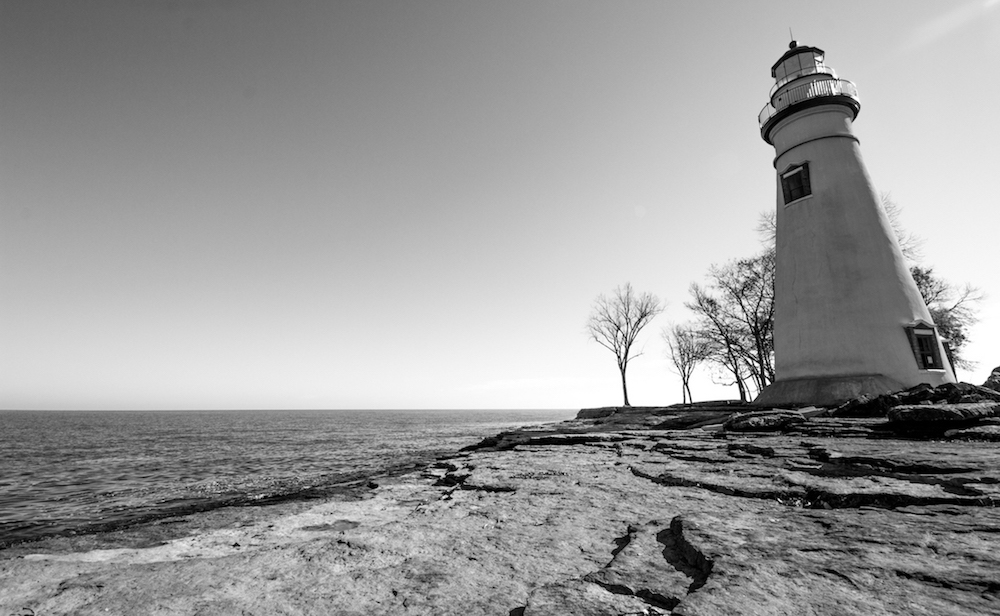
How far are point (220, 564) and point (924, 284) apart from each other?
37.3 metres

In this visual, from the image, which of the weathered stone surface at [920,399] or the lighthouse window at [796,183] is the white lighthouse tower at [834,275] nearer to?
the lighthouse window at [796,183]

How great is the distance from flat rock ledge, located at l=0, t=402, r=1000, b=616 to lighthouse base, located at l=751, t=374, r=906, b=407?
9408mm

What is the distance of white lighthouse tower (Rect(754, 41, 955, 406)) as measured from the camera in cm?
1595

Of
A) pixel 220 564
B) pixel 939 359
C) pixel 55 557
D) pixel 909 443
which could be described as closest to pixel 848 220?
pixel 939 359

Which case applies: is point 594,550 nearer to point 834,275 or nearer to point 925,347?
point 834,275

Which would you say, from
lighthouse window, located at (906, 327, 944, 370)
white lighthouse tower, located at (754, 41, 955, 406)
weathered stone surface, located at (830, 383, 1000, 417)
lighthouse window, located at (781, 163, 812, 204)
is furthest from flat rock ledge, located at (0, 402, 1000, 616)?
lighthouse window, located at (781, 163, 812, 204)

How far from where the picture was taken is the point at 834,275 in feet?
55.4

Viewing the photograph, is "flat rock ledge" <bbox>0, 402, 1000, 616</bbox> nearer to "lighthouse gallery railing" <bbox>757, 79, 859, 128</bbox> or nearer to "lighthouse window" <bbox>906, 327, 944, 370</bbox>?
"lighthouse window" <bbox>906, 327, 944, 370</bbox>

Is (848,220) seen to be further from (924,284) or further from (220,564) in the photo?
(220,564)

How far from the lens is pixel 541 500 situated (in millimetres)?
5809

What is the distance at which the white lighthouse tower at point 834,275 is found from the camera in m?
16.0

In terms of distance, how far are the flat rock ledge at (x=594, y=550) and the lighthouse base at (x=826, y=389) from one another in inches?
370

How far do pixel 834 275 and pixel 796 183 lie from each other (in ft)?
14.6

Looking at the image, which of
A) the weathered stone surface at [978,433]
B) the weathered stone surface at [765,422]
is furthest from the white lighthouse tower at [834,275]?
the weathered stone surface at [978,433]
